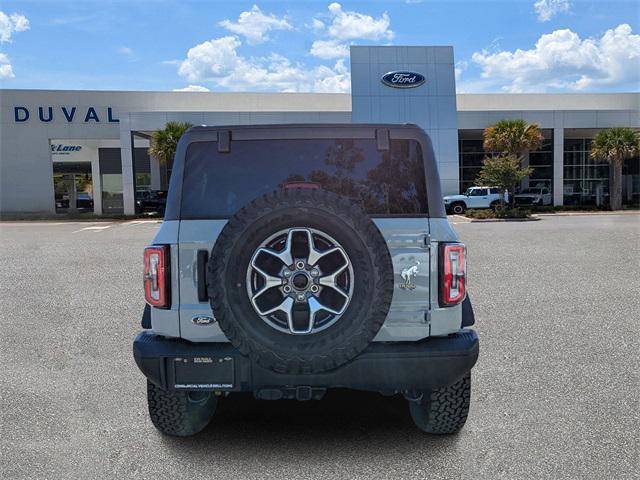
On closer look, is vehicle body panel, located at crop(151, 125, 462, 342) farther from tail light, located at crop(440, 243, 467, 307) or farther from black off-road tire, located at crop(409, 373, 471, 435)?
black off-road tire, located at crop(409, 373, 471, 435)

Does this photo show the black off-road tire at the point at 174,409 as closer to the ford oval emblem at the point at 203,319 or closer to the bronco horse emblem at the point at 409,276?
the ford oval emblem at the point at 203,319

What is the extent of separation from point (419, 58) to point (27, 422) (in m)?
35.2

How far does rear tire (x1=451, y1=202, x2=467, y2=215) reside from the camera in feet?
109

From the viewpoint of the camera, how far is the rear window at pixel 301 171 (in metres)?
3.31

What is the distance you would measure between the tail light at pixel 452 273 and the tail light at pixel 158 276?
5.20ft

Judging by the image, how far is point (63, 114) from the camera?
3666 cm

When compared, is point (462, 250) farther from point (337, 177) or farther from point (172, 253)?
point (172, 253)

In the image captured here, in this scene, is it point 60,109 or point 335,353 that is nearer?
point 335,353

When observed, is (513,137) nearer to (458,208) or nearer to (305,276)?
(458,208)

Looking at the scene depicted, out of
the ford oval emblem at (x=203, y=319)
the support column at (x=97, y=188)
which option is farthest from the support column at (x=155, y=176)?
the ford oval emblem at (x=203, y=319)

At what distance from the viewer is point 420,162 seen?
11.1 ft

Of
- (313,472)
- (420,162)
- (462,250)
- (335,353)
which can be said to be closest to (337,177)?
(420,162)

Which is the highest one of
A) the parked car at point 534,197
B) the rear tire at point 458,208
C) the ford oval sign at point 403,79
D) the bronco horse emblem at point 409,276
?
the ford oval sign at point 403,79

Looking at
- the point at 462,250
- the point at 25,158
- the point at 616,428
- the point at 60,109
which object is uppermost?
the point at 60,109
